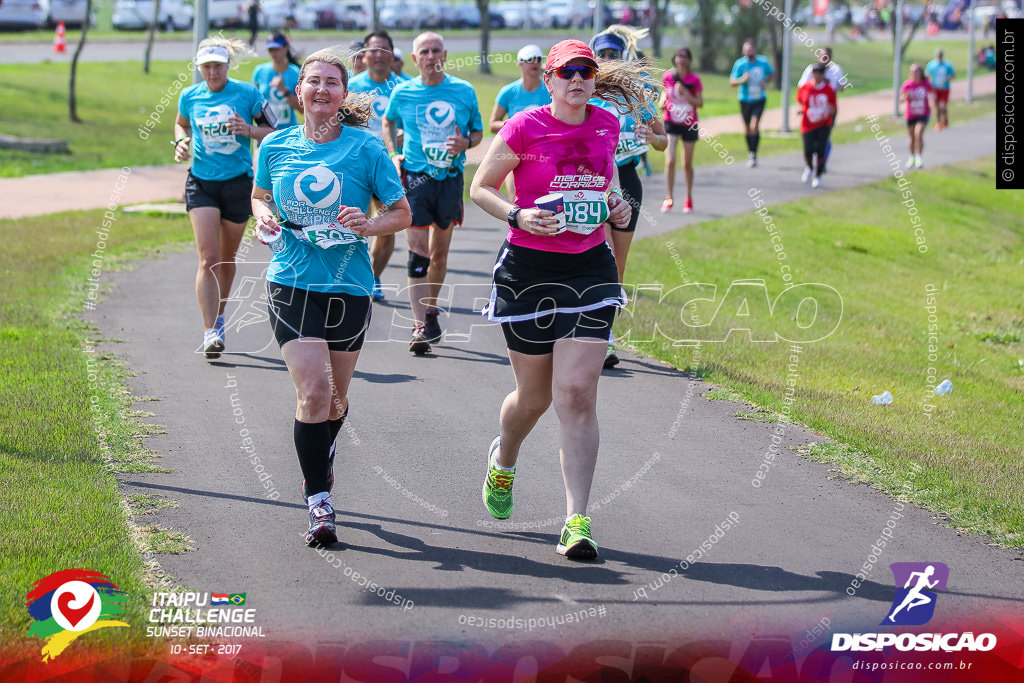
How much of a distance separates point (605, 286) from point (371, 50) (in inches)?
211

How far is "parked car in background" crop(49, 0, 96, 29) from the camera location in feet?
141

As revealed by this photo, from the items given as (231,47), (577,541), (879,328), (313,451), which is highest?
(231,47)

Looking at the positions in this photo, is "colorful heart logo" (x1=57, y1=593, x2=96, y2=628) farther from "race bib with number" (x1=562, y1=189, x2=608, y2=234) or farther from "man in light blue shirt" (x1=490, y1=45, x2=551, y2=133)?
"man in light blue shirt" (x1=490, y1=45, x2=551, y2=133)

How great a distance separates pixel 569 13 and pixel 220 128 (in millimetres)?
44494

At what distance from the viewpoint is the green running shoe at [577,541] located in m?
4.92

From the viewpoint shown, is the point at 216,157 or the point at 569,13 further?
the point at 569,13

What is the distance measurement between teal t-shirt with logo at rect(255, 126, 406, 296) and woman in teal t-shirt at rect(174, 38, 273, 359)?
308cm

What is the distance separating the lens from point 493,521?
545cm

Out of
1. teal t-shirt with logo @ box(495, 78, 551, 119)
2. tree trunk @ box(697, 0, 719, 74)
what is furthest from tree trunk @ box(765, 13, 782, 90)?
teal t-shirt with logo @ box(495, 78, 551, 119)

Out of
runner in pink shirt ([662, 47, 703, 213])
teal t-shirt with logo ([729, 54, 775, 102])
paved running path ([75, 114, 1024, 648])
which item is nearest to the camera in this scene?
paved running path ([75, 114, 1024, 648])

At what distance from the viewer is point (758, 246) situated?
13.9 meters

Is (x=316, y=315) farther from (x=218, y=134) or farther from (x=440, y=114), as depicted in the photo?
(x=440, y=114)

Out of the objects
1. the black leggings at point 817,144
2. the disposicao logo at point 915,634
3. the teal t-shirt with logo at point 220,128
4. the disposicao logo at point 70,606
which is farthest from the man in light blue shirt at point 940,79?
the disposicao logo at point 70,606

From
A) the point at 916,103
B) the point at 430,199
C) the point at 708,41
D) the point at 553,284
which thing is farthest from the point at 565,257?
the point at 708,41
